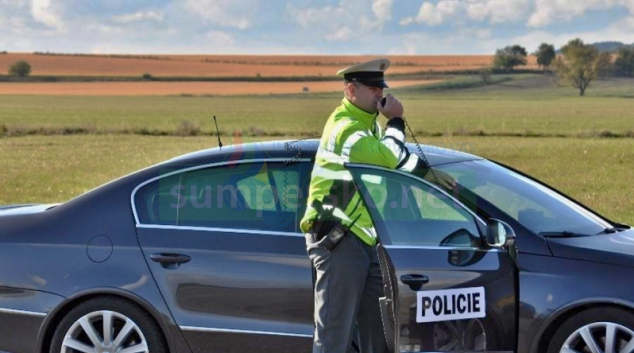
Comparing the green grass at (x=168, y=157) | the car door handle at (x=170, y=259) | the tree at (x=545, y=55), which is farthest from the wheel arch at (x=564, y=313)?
the tree at (x=545, y=55)

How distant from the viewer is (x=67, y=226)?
17.1ft

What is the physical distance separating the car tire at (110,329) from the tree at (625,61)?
11110 cm

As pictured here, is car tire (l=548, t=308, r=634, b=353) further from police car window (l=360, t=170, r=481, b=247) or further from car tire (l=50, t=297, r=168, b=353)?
car tire (l=50, t=297, r=168, b=353)

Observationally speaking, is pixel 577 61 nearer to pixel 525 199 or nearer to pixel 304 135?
pixel 304 135

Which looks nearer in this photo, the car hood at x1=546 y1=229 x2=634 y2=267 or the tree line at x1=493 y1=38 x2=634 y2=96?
the car hood at x1=546 y1=229 x2=634 y2=267

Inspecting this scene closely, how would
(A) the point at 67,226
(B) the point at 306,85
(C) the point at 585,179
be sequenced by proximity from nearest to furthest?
(A) the point at 67,226 < (C) the point at 585,179 < (B) the point at 306,85

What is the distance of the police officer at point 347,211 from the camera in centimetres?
451

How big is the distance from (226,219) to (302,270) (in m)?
0.54

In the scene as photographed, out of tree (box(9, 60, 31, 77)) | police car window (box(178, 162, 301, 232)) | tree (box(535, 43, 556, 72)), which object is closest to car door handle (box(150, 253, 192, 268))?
police car window (box(178, 162, 301, 232))

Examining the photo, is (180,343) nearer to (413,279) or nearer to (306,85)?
(413,279)

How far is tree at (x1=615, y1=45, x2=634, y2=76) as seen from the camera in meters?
111

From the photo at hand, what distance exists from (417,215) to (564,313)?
2.85 feet

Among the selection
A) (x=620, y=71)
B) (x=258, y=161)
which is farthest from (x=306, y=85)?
(x=258, y=161)

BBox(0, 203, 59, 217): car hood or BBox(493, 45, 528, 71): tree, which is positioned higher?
BBox(0, 203, 59, 217): car hood
